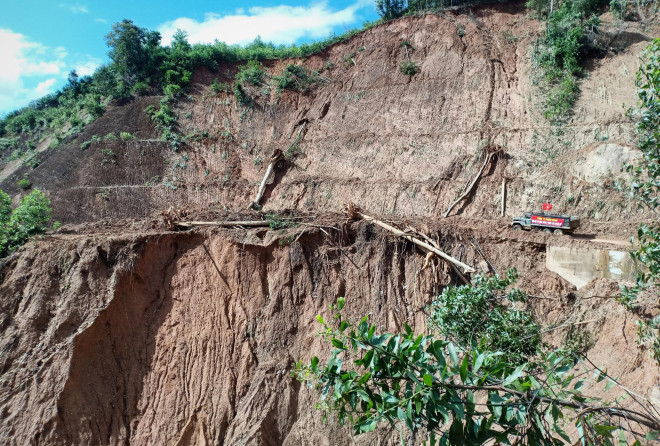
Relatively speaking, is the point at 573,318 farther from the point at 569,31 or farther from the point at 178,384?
the point at 569,31

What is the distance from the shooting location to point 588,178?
63.8 feet

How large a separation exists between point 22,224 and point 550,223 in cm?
1925

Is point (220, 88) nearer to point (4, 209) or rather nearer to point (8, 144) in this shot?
point (8, 144)

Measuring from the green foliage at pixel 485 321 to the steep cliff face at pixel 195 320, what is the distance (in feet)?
12.7

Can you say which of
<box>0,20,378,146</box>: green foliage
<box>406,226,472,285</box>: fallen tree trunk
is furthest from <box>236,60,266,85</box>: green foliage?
<box>406,226,472,285</box>: fallen tree trunk

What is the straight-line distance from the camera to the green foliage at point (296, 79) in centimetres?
3085

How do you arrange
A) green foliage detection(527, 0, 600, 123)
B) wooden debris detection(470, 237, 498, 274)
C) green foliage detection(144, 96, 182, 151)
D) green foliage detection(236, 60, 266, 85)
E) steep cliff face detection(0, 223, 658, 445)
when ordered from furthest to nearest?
green foliage detection(236, 60, 266, 85)
green foliage detection(144, 96, 182, 151)
green foliage detection(527, 0, 600, 123)
wooden debris detection(470, 237, 498, 274)
steep cliff face detection(0, 223, 658, 445)

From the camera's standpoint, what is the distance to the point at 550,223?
16.8m

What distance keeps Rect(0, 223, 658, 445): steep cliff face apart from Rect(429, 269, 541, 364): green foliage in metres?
3.89

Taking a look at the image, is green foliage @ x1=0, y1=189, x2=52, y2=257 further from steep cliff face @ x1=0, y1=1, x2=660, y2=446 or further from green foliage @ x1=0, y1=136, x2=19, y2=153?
green foliage @ x1=0, y1=136, x2=19, y2=153

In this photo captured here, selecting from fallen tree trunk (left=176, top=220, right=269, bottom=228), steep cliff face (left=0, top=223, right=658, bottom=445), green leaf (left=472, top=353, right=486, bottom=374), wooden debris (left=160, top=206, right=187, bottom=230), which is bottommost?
steep cliff face (left=0, top=223, right=658, bottom=445)

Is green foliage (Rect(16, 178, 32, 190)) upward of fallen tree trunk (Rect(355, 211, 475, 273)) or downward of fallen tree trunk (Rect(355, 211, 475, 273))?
upward

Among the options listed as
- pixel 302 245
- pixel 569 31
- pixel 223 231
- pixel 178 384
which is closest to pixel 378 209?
pixel 302 245

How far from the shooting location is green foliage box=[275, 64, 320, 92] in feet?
101
